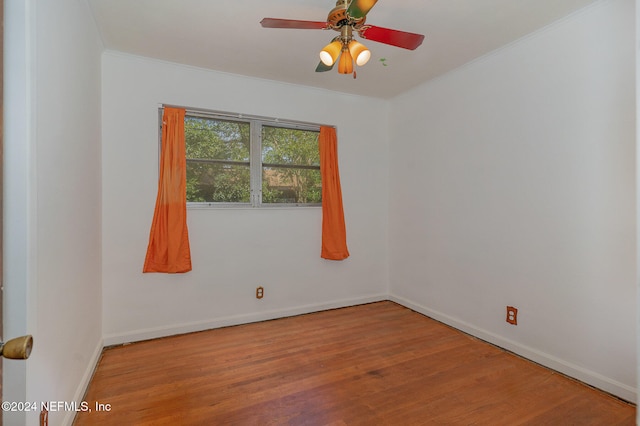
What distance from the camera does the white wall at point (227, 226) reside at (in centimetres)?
272

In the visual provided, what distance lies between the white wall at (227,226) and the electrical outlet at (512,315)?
5.21ft

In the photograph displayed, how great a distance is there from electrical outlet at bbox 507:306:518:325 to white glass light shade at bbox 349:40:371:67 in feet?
7.64

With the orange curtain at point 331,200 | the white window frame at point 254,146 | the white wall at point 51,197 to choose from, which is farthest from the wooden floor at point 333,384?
the white window frame at point 254,146

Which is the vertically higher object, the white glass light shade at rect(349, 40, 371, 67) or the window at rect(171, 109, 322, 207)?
the white glass light shade at rect(349, 40, 371, 67)

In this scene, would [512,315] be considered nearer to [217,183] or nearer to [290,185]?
[290,185]

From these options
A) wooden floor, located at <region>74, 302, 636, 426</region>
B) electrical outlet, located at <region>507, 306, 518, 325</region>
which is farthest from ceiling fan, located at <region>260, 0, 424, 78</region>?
electrical outlet, located at <region>507, 306, 518, 325</region>

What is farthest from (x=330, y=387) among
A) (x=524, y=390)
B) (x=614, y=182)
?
(x=614, y=182)

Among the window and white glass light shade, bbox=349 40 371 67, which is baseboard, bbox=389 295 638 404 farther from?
white glass light shade, bbox=349 40 371 67

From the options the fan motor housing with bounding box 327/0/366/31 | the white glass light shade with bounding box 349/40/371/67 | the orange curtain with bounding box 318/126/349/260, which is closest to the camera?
the fan motor housing with bounding box 327/0/366/31

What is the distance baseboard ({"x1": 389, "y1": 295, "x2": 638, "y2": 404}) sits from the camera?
6.41 feet

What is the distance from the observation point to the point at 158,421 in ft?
5.70

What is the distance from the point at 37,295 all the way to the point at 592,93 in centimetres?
336

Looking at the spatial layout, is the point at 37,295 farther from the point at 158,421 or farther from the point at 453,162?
the point at 453,162

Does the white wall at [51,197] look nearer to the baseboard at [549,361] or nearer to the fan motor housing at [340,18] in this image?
the fan motor housing at [340,18]
